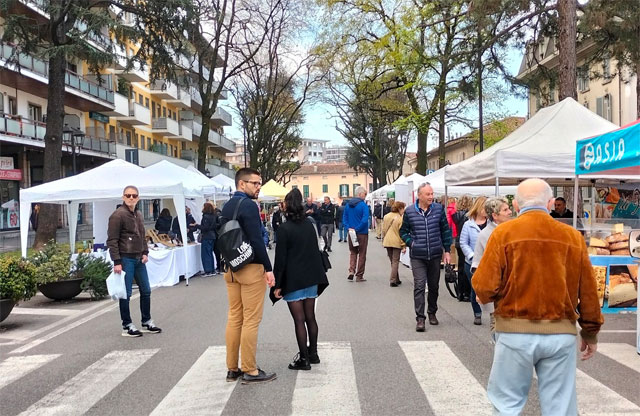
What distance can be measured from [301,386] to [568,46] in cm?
1147

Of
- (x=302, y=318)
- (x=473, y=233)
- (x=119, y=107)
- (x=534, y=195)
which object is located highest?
(x=119, y=107)

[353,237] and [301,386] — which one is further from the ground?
[353,237]

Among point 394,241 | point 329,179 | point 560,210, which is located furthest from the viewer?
point 329,179

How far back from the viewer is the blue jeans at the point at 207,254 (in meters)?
14.9

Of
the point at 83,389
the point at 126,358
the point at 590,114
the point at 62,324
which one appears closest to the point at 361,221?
the point at 590,114

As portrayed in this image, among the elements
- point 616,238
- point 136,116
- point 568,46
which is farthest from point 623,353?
point 136,116

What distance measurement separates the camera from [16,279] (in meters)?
8.56

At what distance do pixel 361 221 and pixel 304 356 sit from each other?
7.32 m

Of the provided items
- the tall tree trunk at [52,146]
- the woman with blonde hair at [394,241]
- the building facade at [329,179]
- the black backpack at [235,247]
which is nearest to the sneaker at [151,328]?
the black backpack at [235,247]

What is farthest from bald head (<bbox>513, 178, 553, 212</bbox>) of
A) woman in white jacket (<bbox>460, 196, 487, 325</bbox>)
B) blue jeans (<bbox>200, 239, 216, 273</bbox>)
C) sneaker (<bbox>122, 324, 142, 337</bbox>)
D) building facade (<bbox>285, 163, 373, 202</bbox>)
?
building facade (<bbox>285, 163, 373, 202</bbox>)

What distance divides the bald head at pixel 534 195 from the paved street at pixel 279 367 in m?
1.97

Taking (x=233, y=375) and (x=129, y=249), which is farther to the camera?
(x=129, y=249)

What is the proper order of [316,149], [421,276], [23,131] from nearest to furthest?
[421,276] < [23,131] < [316,149]

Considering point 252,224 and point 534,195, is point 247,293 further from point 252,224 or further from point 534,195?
point 534,195
